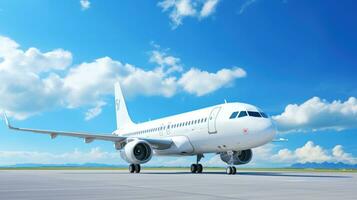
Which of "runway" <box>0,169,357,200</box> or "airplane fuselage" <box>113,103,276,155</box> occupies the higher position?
"airplane fuselage" <box>113,103,276,155</box>

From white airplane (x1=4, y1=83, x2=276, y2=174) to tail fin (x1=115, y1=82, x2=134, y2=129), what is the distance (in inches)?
369

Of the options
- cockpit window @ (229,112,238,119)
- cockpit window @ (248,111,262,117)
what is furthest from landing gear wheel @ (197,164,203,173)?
cockpit window @ (248,111,262,117)

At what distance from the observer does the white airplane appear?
71.3 feet

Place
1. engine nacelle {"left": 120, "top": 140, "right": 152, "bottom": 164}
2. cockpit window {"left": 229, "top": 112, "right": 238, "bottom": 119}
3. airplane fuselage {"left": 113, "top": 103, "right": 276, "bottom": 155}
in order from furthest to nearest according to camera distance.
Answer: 1. engine nacelle {"left": 120, "top": 140, "right": 152, "bottom": 164}
2. cockpit window {"left": 229, "top": 112, "right": 238, "bottom": 119}
3. airplane fuselage {"left": 113, "top": 103, "right": 276, "bottom": 155}

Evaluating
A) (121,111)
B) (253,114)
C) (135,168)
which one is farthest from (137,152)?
(121,111)

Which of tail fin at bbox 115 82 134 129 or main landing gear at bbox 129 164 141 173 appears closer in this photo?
main landing gear at bbox 129 164 141 173

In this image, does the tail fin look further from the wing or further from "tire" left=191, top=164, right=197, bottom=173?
"tire" left=191, top=164, right=197, bottom=173

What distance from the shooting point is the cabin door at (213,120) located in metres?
24.0

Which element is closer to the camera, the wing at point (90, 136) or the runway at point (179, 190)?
the runway at point (179, 190)

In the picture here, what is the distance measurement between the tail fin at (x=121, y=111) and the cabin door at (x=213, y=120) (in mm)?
18429

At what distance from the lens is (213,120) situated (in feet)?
79.3

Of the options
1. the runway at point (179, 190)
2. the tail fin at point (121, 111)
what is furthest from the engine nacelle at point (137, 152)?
the tail fin at point (121, 111)

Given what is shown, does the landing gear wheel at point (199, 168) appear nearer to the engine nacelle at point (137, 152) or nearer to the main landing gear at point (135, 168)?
the engine nacelle at point (137, 152)

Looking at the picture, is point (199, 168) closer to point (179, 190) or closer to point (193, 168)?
point (193, 168)
